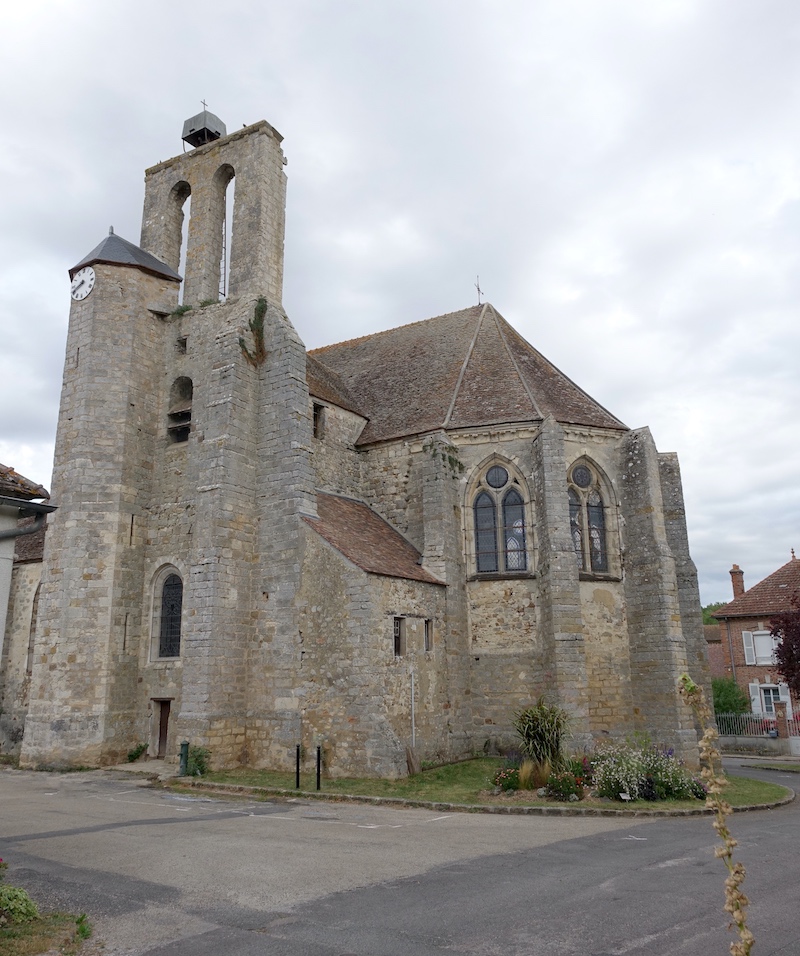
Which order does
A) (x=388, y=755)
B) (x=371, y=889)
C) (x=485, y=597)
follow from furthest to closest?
(x=485, y=597) < (x=388, y=755) < (x=371, y=889)

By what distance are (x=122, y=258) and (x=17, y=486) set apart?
13.4 m

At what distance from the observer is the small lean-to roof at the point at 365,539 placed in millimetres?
16109

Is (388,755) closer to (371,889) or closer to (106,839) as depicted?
(106,839)

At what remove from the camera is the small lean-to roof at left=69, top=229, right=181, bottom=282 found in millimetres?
19344

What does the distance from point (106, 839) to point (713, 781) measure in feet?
28.7

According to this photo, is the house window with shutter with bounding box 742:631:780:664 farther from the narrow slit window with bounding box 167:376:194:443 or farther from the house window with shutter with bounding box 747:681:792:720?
the narrow slit window with bounding box 167:376:194:443

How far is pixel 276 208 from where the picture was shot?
20438 mm

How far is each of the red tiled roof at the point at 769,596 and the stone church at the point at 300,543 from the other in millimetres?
12224

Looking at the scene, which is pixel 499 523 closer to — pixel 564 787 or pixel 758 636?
pixel 564 787

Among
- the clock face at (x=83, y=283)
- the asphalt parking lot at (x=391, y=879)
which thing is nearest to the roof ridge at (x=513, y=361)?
the asphalt parking lot at (x=391, y=879)

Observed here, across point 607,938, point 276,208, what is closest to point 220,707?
point 607,938

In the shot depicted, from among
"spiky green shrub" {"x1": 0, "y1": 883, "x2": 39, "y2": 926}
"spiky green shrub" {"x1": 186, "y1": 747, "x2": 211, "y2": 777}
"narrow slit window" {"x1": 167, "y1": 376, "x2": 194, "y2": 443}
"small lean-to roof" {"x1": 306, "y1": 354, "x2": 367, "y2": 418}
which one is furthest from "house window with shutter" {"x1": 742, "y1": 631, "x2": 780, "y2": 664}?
"spiky green shrub" {"x1": 0, "y1": 883, "x2": 39, "y2": 926}

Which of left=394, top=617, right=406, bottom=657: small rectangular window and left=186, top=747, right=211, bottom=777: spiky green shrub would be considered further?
left=394, top=617, right=406, bottom=657: small rectangular window

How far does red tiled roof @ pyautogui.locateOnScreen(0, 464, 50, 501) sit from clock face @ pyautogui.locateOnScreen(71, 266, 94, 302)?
12439 millimetres
